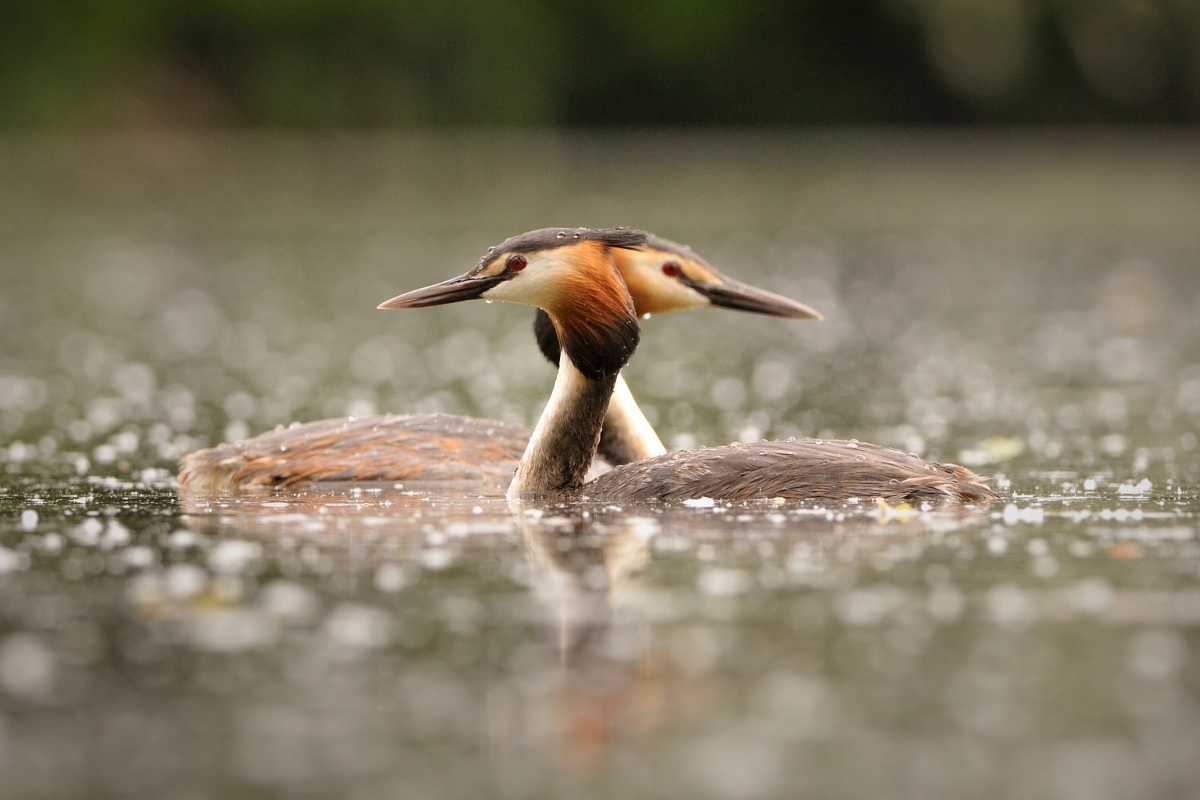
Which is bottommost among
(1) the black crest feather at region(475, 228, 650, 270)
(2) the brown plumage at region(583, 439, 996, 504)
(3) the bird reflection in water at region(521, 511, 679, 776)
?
(3) the bird reflection in water at region(521, 511, 679, 776)

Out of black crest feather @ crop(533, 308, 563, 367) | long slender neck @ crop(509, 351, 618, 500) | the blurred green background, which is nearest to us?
long slender neck @ crop(509, 351, 618, 500)

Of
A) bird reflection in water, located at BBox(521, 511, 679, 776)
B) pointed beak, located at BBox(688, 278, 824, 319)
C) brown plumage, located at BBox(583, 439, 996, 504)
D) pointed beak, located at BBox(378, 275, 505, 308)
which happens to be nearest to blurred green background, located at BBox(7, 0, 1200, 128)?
pointed beak, located at BBox(688, 278, 824, 319)

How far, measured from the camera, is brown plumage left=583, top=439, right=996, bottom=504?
8.20 m

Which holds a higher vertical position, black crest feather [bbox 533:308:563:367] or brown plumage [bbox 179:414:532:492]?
black crest feather [bbox 533:308:563:367]

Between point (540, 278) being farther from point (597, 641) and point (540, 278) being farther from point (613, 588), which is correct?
point (597, 641)

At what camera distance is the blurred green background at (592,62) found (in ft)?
126

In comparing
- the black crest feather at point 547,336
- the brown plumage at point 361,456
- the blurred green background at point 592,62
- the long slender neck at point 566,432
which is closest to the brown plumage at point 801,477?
the long slender neck at point 566,432

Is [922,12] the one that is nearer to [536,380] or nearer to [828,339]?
[828,339]

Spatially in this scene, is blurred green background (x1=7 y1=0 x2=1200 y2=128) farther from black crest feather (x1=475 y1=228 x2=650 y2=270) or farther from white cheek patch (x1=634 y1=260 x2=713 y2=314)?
black crest feather (x1=475 y1=228 x2=650 y2=270)

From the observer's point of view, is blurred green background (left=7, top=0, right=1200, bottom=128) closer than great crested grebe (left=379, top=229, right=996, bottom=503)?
No

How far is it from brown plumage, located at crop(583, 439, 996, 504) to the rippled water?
0.83 ft

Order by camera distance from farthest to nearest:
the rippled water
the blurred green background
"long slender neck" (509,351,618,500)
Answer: the blurred green background → "long slender neck" (509,351,618,500) → the rippled water

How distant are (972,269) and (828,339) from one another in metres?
7.45

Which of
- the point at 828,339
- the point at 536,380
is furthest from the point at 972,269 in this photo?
the point at 536,380
